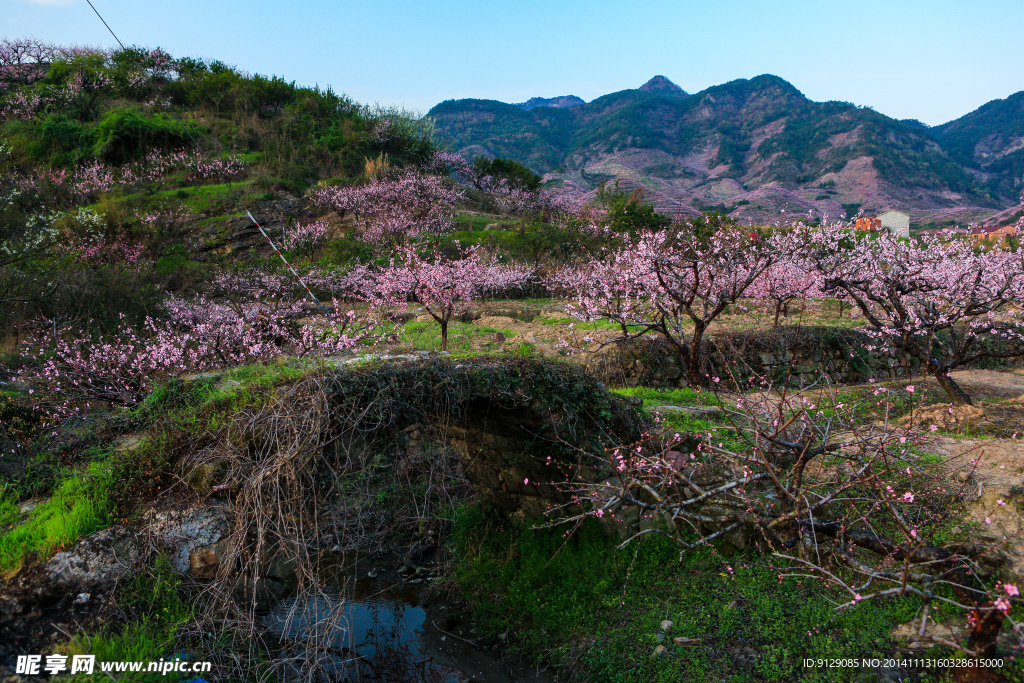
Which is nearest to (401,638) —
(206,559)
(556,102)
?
(206,559)

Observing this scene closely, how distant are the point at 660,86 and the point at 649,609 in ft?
414

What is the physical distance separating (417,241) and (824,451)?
23.0 meters

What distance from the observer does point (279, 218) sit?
26344 mm

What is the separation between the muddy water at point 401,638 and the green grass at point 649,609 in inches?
11.8

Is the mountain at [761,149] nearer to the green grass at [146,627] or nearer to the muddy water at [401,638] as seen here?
the muddy water at [401,638]

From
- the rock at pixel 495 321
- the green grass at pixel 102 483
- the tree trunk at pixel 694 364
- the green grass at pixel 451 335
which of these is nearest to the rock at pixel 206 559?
the green grass at pixel 102 483

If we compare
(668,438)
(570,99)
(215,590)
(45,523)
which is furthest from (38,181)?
(570,99)

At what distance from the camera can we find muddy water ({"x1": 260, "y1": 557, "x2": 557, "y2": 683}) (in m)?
6.00

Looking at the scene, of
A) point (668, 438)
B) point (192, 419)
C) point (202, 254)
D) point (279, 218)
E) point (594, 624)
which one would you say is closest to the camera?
point (192, 419)

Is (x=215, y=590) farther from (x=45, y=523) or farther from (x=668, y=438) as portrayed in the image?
(x=668, y=438)

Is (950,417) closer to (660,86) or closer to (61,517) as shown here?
(61,517)

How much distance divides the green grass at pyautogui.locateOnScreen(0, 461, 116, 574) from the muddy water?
2.13 meters

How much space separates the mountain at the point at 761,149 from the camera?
5306 centimetres

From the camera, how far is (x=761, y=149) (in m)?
68.8
